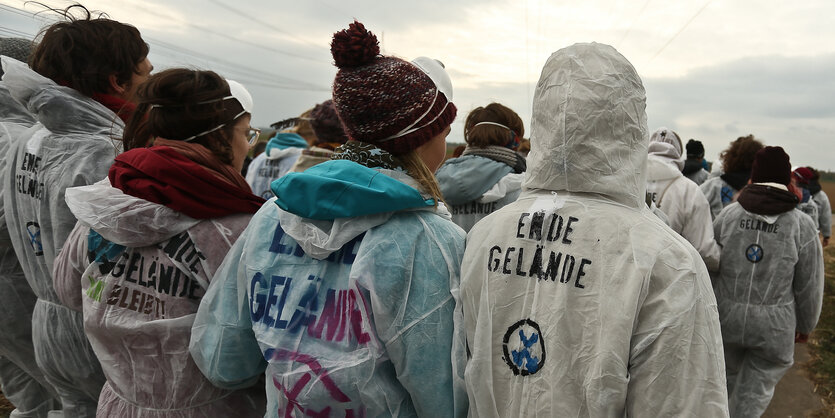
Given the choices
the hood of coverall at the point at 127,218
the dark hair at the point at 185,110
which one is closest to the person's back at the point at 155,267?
the hood of coverall at the point at 127,218

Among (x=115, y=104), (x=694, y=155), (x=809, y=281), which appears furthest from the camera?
(x=694, y=155)

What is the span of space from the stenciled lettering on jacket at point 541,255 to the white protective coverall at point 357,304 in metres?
0.16

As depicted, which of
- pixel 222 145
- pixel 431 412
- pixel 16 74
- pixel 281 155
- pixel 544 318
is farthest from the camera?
pixel 281 155

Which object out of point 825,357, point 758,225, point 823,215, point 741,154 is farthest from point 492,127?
point 823,215

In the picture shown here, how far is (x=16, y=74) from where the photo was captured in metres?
2.42

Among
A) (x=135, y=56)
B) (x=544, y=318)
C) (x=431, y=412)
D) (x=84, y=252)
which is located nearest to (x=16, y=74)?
(x=135, y=56)

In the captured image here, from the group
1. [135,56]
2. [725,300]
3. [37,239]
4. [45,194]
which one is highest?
[135,56]

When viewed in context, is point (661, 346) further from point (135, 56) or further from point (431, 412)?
point (135, 56)

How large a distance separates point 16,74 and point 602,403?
8.97 feet

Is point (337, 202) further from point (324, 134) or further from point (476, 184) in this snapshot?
point (324, 134)

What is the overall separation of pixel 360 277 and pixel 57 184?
5.81 ft

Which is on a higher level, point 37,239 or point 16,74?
point 16,74

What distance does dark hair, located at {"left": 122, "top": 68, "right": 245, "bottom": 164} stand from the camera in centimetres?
200

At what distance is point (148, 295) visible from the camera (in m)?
1.82
